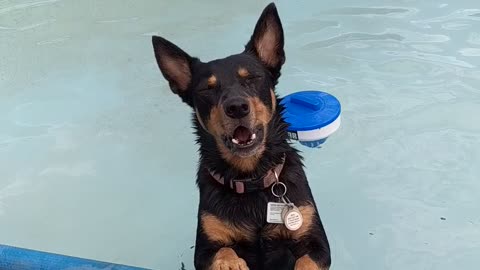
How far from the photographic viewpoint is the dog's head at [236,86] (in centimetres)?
247

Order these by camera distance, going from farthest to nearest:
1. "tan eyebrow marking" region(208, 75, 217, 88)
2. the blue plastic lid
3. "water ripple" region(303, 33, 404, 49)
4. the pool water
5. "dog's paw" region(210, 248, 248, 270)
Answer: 1. "water ripple" region(303, 33, 404, 49)
2. the blue plastic lid
3. the pool water
4. "tan eyebrow marking" region(208, 75, 217, 88)
5. "dog's paw" region(210, 248, 248, 270)

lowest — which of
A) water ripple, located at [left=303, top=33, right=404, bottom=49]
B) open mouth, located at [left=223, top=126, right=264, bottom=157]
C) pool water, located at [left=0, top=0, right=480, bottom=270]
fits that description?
pool water, located at [left=0, top=0, right=480, bottom=270]

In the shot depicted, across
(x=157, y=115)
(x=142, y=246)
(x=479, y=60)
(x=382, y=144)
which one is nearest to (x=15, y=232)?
(x=142, y=246)

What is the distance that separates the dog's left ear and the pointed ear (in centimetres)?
30

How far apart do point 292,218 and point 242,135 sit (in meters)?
0.41

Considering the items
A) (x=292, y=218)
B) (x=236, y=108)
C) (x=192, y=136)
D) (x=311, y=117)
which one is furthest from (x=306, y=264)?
(x=192, y=136)

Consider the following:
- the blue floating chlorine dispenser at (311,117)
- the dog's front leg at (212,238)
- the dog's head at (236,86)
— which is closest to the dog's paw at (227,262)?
the dog's front leg at (212,238)

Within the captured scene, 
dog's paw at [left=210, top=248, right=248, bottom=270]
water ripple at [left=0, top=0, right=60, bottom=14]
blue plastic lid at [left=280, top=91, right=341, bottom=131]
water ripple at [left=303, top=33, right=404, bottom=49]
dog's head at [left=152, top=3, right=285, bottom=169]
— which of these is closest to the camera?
dog's paw at [left=210, top=248, right=248, bottom=270]

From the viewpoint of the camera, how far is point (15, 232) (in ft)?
12.7

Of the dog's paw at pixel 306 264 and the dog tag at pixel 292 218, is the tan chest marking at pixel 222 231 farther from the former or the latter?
the dog's paw at pixel 306 264

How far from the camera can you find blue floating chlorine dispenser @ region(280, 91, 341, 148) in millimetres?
3758

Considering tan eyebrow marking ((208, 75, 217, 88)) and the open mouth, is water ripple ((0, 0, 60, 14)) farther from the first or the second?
the open mouth

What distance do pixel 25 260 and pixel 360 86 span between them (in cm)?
319

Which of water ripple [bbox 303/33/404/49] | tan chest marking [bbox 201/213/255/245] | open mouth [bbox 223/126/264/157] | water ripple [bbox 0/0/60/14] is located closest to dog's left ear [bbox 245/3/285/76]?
open mouth [bbox 223/126/264/157]
